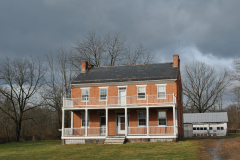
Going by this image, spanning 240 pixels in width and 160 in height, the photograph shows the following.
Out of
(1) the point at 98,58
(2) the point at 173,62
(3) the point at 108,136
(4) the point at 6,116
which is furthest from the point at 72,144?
(1) the point at 98,58

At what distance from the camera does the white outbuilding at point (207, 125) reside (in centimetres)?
Result: 3888

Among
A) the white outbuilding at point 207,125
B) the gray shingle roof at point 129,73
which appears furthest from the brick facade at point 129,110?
the white outbuilding at point 207,125

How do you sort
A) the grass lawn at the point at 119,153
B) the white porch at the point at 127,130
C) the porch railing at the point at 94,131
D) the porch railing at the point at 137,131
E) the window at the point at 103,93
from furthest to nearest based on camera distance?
1. the window at the point at 103,93
2. the porch railing at the point at 94,131
3. the porch railing at the point at 137,131
4. the white porch at the point at 127,130
5. the grass lawn at the point at 119,153

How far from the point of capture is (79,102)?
27.3 metres

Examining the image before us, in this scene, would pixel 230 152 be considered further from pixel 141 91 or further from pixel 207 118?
pixel 207 118

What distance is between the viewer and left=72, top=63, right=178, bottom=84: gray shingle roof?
87.1ft

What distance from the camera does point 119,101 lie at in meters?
26.8

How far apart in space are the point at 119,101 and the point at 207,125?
19.5m

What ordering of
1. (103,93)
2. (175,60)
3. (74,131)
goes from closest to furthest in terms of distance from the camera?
(74,131) < (103,93) < (175,60)

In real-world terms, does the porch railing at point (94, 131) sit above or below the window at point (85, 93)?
below

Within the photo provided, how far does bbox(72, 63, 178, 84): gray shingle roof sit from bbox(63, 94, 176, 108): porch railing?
1910mm

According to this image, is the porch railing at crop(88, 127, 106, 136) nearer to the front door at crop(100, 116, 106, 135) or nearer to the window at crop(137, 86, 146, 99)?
the front door at crop(100, 116, 106, 135)

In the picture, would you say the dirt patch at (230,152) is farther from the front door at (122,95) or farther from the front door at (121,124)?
the front door at (122,95)

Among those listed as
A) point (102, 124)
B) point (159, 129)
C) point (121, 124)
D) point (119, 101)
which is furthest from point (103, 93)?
point (159, 129)
